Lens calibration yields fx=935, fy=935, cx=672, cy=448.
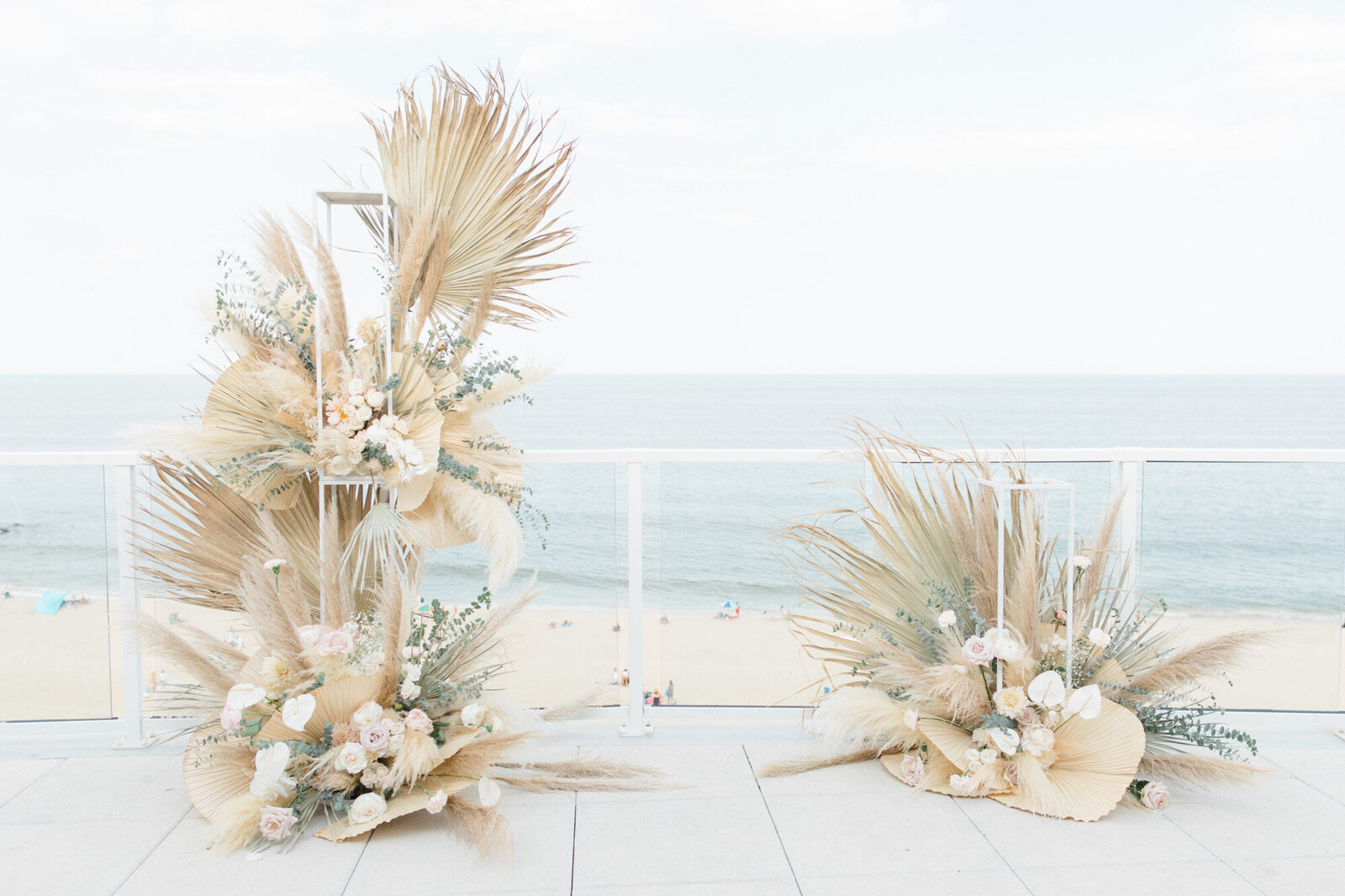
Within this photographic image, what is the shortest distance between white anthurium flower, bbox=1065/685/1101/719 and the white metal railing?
2.26 feet

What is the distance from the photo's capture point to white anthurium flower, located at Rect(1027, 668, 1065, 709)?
2.58m

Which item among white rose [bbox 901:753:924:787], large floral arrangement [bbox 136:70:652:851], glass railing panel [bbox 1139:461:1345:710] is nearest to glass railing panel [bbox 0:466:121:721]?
large floral arrangement [bbox 136:70:652:851]

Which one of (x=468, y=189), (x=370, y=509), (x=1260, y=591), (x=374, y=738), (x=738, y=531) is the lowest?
(x=374, y=738)

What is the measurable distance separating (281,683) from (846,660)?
1665mm

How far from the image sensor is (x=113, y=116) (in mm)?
27062

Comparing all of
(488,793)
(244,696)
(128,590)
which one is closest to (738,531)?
(488,793)

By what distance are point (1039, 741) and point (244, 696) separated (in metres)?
2.11

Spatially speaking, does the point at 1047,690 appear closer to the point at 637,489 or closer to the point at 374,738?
the point at 637,489

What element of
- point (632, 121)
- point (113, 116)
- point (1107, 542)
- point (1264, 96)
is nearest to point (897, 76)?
point (632, 121)

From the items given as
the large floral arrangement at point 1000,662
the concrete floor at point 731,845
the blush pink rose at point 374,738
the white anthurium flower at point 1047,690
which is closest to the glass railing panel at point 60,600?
the concrete floor at point 731,845

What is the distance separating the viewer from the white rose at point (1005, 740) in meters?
2.58

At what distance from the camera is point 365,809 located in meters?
2.35

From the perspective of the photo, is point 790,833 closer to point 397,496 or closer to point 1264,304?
point 397,496

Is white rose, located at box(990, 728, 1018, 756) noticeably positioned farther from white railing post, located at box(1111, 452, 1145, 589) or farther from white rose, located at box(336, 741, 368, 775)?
white rose, located at box(336, 741, 368, 775)
